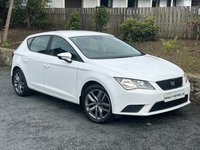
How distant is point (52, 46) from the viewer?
559 cm

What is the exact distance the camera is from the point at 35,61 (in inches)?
229

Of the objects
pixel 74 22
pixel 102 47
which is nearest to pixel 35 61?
pixel 102 47

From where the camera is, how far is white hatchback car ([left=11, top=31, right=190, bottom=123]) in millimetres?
4199

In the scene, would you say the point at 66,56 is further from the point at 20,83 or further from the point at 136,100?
the point at 20,83

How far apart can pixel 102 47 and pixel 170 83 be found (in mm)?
1652

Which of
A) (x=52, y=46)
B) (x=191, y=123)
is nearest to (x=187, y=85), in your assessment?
(x=191, y=123)

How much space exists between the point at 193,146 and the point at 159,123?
0.94 meters

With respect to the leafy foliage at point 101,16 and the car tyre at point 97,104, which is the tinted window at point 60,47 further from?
the leafy foliage at point 101,16

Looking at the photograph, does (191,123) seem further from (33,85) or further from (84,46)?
(33,85)

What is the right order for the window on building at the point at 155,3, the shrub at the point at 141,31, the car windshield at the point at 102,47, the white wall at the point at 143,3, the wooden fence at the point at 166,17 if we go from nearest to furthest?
the car windshield at the point at 102,47
the shrub at the point at 141,31
the wooden fence at the point at 166,17
the white wall at the point at 143,3
the window on building at the point at 155,3

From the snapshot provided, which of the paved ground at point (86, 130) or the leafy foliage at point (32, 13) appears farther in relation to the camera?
the leafy foliage at point (32, 13)

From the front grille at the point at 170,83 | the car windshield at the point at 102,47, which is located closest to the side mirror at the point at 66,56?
the car windshield at the point at 102,47

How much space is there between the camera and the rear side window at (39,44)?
19.0ft

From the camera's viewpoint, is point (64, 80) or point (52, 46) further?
point (52, 46)
